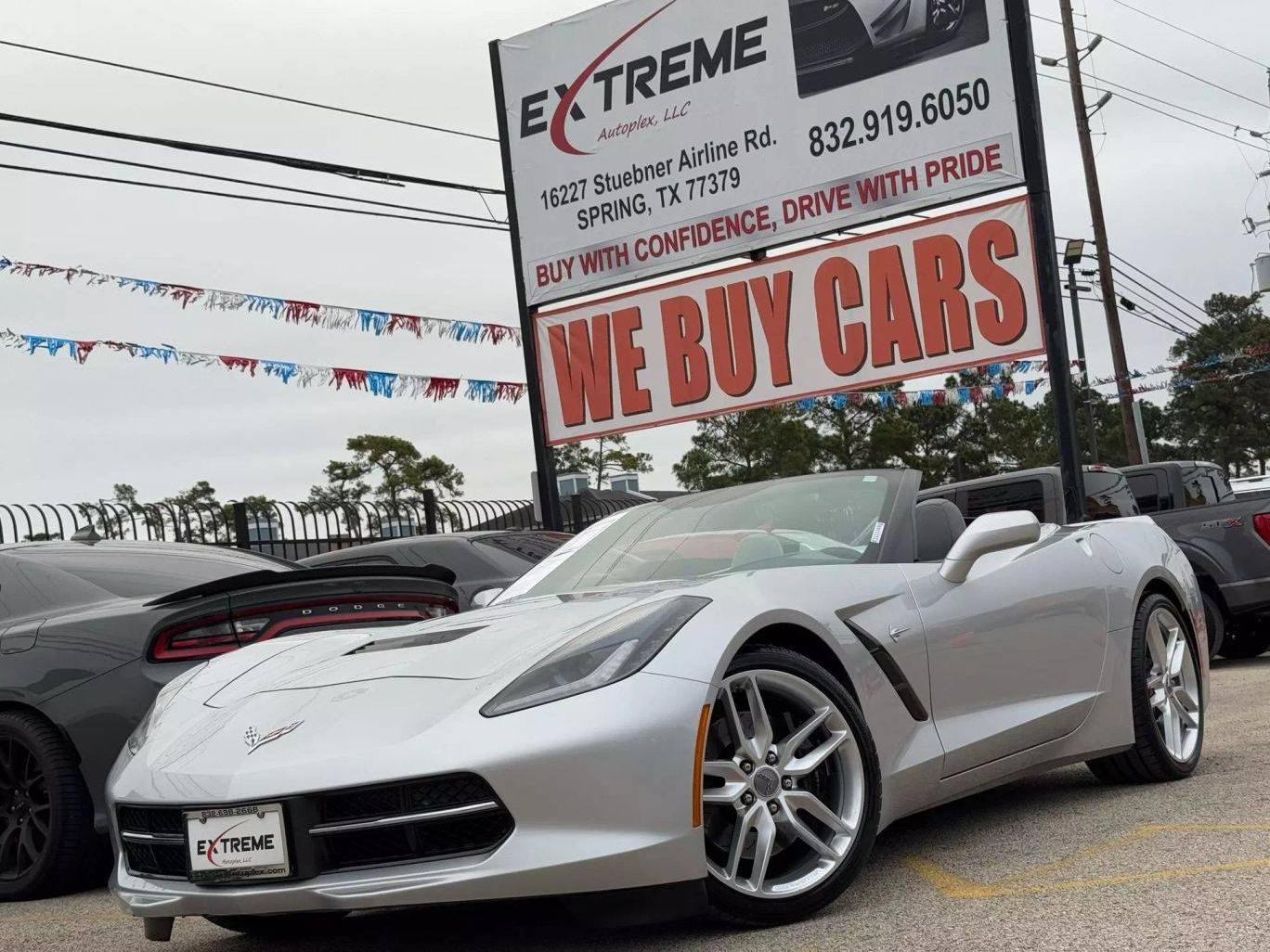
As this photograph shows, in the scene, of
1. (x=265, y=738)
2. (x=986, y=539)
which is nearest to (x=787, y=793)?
(x=986, y=539)


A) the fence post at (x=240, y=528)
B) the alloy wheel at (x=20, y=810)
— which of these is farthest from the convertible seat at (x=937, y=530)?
the fence post at (x=240, y=528)

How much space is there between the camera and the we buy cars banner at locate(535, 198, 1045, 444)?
11586 millimetres

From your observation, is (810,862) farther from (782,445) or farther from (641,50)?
(782,445)

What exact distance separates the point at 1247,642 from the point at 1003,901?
9.00m

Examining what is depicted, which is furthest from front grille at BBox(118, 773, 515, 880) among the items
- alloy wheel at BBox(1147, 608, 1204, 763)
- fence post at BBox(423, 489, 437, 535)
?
fence post at BBox(423, 489, 437, 535)

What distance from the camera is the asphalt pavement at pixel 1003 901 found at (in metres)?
3.46

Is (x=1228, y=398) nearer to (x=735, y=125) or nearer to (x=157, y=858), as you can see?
(x=735, y=125)

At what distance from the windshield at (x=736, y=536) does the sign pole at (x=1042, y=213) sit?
20.4ft

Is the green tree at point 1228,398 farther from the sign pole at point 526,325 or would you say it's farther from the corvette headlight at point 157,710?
the corvette headlight at point 157,710

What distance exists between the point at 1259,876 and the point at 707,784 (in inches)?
54.1

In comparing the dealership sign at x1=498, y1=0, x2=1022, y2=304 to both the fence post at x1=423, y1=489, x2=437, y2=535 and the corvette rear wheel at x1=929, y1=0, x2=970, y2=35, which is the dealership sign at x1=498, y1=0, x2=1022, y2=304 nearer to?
the corvette rear wheel at x1=929, y1=0, x2=970, y2=35

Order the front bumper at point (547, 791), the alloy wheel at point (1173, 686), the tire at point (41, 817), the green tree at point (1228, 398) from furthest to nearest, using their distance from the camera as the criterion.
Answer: the green tree at point (1228, 398)
the alloy wheel at point (1173, 686)
the tire at point (41, 817)
the front bumper at point (547, 791)

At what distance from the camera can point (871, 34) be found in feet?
39.5

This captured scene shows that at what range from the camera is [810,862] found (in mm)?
3885
